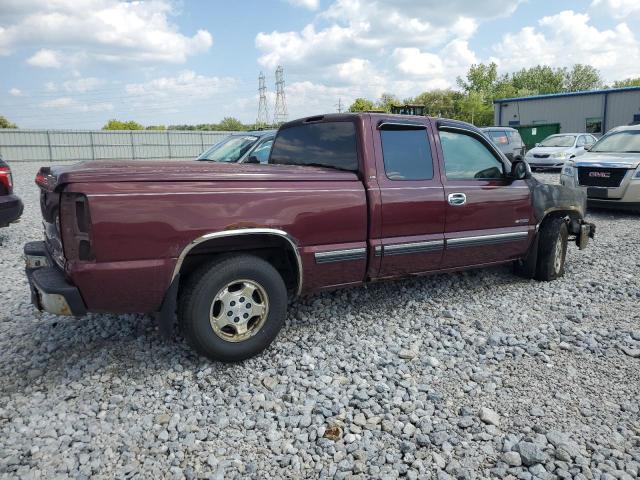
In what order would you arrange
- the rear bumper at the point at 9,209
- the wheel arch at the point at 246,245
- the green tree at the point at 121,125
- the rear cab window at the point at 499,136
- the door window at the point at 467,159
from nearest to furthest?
1. the wheel arch at the point at 246,245
2. the door window at the point at 467,159
3. the rear bumper at the point at 9,209
4. the rear cab window at the point at 499,136
5. the green tree at the point at 121,125

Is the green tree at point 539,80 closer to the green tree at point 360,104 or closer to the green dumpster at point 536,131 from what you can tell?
the green tree at point 360,104

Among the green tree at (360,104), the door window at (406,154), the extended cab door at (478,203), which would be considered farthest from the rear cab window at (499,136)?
the green tree at (360,104)

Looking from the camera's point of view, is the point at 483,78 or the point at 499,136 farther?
the point at 483,78

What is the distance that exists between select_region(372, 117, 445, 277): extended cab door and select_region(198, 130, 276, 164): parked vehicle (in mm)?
3411

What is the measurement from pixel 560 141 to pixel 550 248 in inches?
662

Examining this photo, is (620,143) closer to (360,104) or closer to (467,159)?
(467,159)

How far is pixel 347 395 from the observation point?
3215 mm

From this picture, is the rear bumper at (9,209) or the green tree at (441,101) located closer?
the rear bumper at (9,209)

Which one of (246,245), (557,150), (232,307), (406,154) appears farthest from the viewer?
(557,150)

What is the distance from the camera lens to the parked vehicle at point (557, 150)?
18766 mm

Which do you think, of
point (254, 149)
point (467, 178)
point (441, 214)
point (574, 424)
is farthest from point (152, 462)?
point (254, 149)

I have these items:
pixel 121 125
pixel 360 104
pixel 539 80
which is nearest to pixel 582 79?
pixel 539 80

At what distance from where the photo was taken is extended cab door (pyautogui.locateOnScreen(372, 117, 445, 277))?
415 centimetres

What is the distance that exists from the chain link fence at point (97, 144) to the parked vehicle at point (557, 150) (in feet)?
66.1
